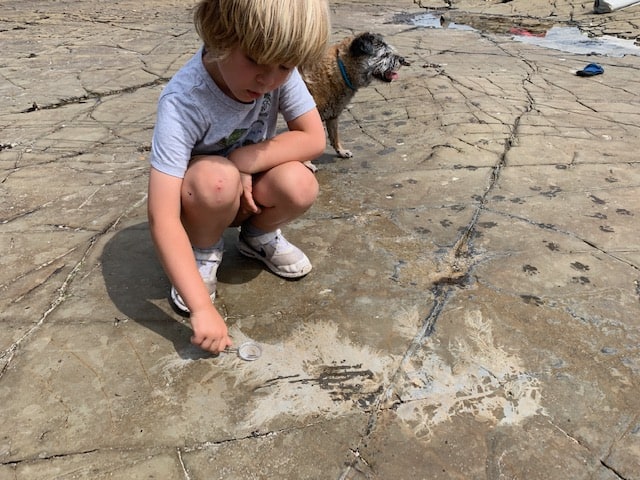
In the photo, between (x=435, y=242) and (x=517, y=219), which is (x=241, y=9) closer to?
(x=435, y=242)

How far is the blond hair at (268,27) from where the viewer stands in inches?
56.7

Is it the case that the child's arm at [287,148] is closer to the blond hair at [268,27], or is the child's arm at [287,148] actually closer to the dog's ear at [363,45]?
the blond hair at [268,27]

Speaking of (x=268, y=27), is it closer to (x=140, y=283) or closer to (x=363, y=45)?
(x=140, y=283)

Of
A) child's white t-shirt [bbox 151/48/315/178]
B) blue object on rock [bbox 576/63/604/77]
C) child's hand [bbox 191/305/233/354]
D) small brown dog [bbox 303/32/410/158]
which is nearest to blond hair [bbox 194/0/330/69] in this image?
child's white t-shirt [bbox 151/48/315/178]

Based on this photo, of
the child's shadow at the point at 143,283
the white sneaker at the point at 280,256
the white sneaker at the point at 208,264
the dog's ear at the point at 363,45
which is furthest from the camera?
the dog's ear at the point at 363,45

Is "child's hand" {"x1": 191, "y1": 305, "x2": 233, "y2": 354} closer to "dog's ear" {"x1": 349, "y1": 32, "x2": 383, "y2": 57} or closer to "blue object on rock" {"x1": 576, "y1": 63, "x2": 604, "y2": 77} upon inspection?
"dog's ear" {"x1": 349, "y1": 32, "x2": 383, "y2": 57}

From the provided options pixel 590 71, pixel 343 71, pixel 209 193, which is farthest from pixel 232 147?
pixel 590 71

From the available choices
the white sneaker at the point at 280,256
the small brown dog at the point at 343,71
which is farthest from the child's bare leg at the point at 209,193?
the small brown dog at the point at 343,71

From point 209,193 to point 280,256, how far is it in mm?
501

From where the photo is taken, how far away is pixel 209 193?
179cm

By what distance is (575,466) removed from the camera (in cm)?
144

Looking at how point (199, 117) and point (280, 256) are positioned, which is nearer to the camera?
point (199, 117)

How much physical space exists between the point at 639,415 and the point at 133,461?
4.79 ft

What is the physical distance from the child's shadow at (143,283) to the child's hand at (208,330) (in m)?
0.18
